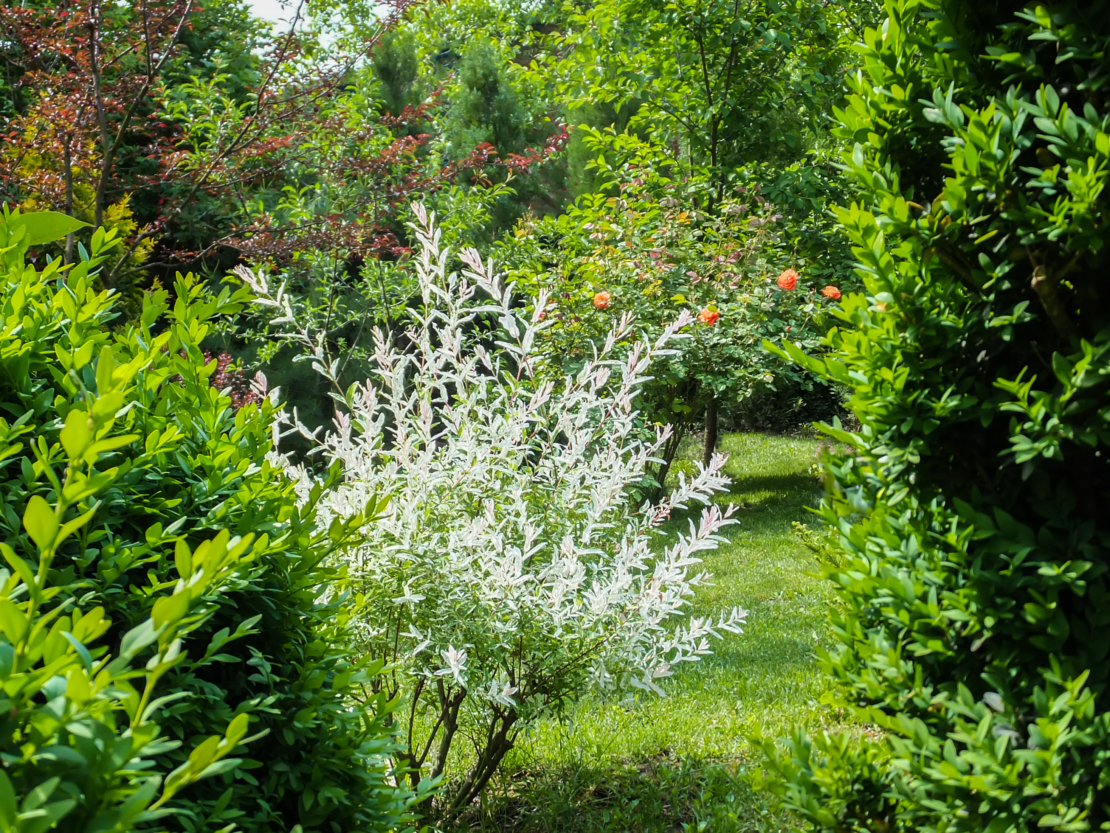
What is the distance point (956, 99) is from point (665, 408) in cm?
681

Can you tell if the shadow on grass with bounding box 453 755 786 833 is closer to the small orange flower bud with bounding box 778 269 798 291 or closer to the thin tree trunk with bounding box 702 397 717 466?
the small orange flower bud with bounding box 778 269 798 291

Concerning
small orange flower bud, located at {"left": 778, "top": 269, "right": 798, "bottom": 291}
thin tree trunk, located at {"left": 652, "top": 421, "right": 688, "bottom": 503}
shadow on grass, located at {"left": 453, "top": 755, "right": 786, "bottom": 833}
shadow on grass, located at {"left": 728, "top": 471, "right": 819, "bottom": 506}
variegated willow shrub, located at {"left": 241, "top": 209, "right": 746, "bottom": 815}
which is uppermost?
small orange flower bud, located at {"left": 778, "top": 269, "right": 798, "bottom": 291}

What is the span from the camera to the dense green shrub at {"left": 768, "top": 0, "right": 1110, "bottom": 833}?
57.7 inches

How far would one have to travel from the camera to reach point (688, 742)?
389cm

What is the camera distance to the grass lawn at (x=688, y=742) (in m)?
3.22

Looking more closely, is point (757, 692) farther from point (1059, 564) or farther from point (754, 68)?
point (754, 68)

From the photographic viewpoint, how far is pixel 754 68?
930 cm

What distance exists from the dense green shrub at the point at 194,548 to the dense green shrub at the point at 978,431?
0.94m

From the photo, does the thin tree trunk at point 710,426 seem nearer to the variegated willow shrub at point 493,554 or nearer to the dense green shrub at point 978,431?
the variegated willow shrub at point 493,554

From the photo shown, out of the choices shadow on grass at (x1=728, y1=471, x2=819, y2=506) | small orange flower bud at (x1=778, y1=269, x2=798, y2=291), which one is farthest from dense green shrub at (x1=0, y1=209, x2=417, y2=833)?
shadow on grass at (x1=728, y1=471, x2=819, y2=506)

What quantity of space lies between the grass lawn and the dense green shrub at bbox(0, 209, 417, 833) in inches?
38.6

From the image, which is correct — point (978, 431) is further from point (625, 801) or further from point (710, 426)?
point (710, 426)

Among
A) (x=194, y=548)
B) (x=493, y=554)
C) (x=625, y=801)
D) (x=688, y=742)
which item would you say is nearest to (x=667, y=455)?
(x=688, y=742)

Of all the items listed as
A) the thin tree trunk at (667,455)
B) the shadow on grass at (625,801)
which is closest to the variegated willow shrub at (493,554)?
the shadow on grass at (625,801)
